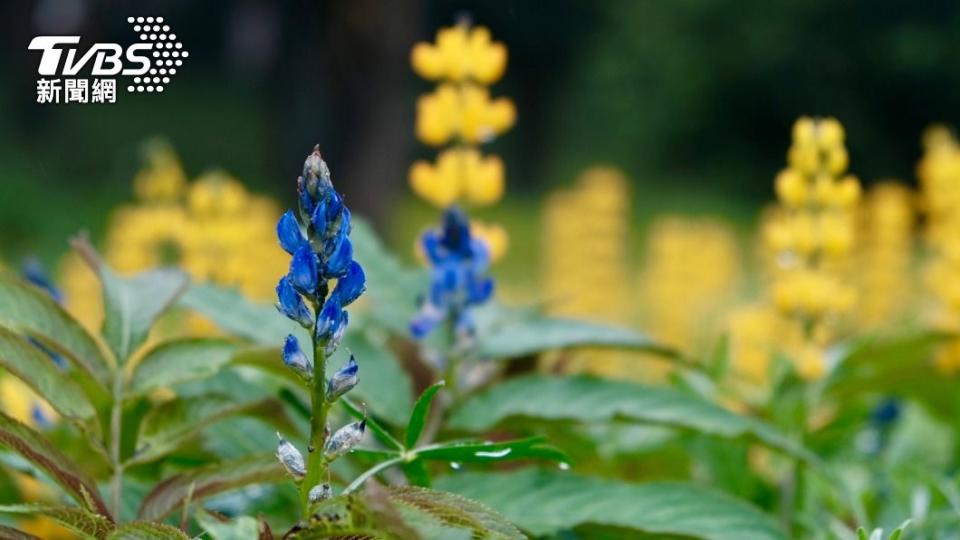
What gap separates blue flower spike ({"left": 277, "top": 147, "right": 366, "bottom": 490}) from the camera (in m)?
1.00

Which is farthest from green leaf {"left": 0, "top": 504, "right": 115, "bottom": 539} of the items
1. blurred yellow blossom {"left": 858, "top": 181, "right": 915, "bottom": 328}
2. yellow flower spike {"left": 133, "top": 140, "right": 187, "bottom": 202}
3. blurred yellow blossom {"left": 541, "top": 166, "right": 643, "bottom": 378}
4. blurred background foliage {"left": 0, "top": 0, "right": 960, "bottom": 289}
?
blurred background foliage {"left": 0, "top": 0, "right": 960, "bottom": 289}

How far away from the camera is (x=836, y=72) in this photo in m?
20.5

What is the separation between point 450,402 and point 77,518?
2.55ft

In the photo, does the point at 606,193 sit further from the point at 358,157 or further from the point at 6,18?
the point at 6,18

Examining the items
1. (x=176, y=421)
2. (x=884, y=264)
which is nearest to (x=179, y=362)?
(x=176, y=421)

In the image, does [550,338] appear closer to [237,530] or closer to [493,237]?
[493,237]

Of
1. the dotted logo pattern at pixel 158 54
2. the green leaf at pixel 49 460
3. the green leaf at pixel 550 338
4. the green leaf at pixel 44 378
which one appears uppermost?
the dotted logo pattern at pixel 158 54

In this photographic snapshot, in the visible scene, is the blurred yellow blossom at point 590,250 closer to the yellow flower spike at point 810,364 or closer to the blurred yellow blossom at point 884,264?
the blurred yellow blossom at point 884,264

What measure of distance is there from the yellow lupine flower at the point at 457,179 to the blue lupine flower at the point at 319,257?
111 centimetres

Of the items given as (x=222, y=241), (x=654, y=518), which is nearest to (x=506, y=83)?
(x=222, y=241)

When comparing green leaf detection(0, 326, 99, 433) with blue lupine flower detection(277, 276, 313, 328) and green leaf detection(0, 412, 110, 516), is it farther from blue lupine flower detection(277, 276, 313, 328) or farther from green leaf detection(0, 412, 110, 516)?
blue lupine flower detection(277, 276, 313, 328)

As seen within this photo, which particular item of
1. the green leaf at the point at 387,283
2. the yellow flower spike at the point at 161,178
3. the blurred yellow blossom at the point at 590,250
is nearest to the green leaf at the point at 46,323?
the green leaf at the point at 387,283

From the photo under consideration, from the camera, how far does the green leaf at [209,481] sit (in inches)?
48.2

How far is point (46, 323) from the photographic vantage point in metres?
1.41
